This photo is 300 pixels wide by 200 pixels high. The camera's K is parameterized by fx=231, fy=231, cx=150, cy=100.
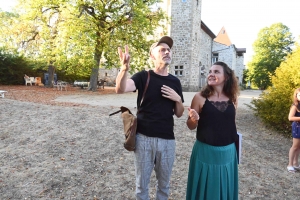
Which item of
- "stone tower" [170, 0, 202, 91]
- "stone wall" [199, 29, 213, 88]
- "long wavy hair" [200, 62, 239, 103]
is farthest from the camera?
"stone wall" [199, 29, 213, 88]

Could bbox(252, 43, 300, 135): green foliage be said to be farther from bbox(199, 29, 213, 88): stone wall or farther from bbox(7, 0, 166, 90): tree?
bbox(199, 29, 213, 88): stone wall

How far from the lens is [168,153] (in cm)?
223

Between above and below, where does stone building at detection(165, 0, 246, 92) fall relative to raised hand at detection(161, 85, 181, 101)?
above

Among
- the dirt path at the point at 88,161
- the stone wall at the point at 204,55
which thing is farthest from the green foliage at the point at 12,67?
the stone wall at the point at 204,55

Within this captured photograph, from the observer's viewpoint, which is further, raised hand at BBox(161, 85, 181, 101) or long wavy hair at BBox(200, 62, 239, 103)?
long wavy hair at BBox(200, 62, 239, 103)

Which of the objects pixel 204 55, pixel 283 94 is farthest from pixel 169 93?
pixel 204 55

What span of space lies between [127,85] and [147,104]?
280mm

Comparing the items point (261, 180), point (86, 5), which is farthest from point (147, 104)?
point (86, 5)

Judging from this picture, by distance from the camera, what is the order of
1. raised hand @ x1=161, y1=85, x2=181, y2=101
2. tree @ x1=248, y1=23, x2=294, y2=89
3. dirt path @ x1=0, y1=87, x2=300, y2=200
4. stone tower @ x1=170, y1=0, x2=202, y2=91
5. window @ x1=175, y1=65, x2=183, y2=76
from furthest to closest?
tree @ x1=248, y1=23, x2=294, y2=89 → window @ x1=175, y1=65, x2=183, y2=76 → stone tower @ x1=170, y1=0, x2=202, y2=91 → dirt path @ x1=0, y1=87, x2=300, y2=200 → raised hand @ x1=161, y1=85, x2=181, y2=101

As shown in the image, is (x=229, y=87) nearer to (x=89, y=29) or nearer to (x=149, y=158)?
(x=149, y=158)

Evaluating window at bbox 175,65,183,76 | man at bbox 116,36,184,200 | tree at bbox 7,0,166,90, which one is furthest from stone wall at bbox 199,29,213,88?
man at bbox 116,36,184,200

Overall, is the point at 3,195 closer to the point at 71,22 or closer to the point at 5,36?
the point at 71,22

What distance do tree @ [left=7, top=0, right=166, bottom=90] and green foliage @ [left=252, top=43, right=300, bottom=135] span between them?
1000cm

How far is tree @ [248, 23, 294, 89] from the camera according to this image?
1441 inches
